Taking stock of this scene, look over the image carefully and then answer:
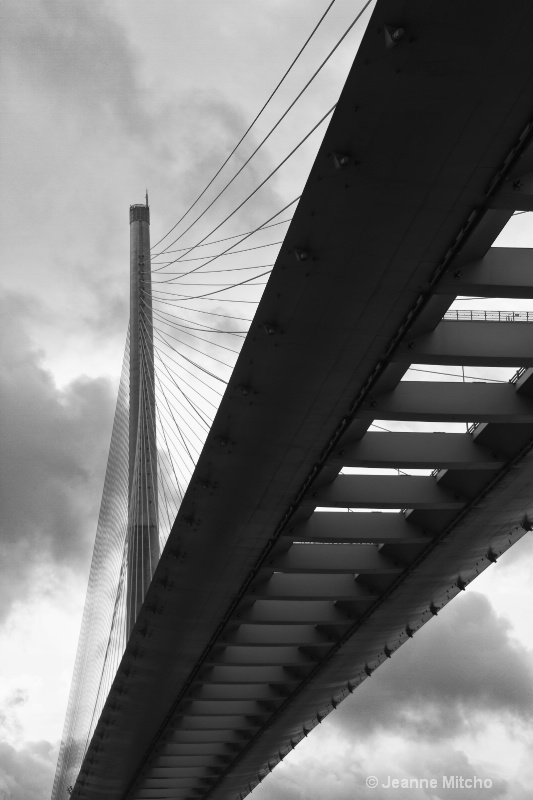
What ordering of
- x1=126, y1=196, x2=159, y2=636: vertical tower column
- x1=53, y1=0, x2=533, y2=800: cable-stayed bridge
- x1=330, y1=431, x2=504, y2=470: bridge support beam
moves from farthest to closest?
x1=126, y1=196, x2=159, y2=636: vertical tower column → x1=330, y1=431, x2=504, y2=470: bridge support beam → x1=53, y1=0, x2=533, y2=800: cable-stayed bridge

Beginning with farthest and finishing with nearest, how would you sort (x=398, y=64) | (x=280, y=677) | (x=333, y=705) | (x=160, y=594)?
1. (x=333, y=705)
2. (x=280, y=677)
3. (x=160, y=594)
4. (x=398, y=64)

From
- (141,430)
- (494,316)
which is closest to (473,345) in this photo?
(494,316)

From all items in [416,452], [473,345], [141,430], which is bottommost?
[473,345]

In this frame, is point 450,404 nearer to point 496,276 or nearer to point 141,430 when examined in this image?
point 496,276

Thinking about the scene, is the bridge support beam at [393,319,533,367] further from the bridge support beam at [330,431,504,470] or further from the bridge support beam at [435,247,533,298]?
the bridge support beam at [330,431,504,470]

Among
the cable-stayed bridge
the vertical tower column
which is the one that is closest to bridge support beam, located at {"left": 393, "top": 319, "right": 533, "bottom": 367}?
the cable-stayed bridge

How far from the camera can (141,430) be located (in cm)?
3719

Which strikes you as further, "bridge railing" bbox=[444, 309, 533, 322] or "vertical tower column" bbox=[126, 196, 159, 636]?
"vertical tower column" bbox=[126, 196, 159, 636]

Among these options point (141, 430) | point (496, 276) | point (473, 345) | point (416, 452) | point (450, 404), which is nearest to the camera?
point (496, 276)

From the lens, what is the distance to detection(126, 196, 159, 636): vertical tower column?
34.0 meters

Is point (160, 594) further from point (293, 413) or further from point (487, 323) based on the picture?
point (487, 323)

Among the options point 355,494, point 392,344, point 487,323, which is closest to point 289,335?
point 392,344

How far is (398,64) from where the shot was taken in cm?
1130

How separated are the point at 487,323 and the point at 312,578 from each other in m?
11.7
